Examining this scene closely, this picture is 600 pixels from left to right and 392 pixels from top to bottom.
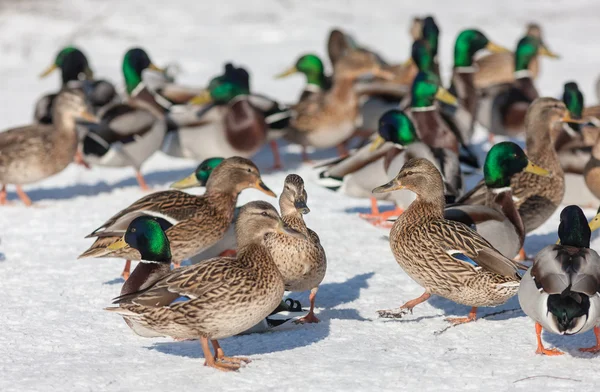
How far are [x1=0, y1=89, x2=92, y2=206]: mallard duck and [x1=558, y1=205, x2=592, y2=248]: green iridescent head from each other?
174 inches

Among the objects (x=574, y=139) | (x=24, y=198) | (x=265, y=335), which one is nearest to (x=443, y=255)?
(x=265, y=335)

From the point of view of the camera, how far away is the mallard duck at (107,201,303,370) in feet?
12.9

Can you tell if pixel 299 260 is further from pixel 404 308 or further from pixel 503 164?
pixel 503 164

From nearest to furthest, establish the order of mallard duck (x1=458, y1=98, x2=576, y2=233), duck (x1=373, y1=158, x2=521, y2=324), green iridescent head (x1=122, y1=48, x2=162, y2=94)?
1. duck (x1=373, y1=158, x2=521, y2=324)
2. mallard duck (x1=458, y1=98, x2=576, y2=233)
3. green iridescent head (x1=122, y1=48, x2=162, y2=94)

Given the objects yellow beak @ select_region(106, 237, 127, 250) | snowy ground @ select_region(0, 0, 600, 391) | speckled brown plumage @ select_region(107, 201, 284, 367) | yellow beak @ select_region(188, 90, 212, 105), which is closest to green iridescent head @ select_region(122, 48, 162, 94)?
yellow beak @ select_region(188, 90, 212, 105)

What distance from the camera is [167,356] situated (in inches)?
168

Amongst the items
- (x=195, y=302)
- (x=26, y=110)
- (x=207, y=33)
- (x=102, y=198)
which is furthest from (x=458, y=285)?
(x=207, y=33)

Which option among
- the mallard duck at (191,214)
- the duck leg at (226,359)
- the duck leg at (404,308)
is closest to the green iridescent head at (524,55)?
the mallard duck at (191,214)

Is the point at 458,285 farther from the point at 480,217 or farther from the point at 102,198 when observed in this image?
the point at 102,198

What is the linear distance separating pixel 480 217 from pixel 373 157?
6.17ft

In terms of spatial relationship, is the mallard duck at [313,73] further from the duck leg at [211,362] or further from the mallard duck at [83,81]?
the duck leg at [211,362]

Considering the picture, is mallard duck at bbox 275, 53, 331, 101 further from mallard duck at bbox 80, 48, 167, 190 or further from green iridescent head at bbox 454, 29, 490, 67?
mallard duck at bbox 80, 48, 167, 190

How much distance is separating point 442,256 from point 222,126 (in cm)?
414

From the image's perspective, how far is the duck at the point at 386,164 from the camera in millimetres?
6414
